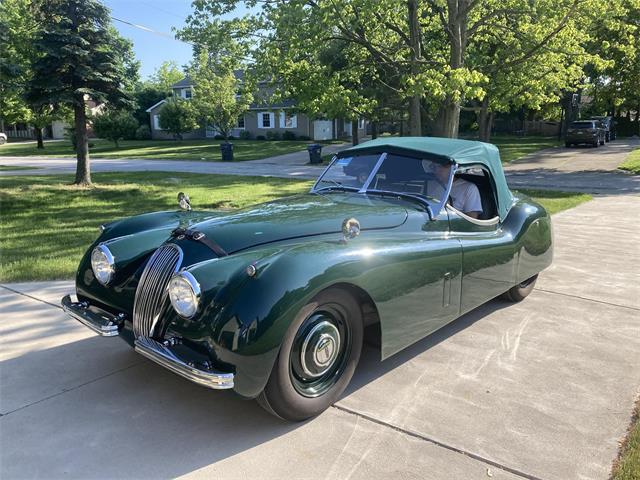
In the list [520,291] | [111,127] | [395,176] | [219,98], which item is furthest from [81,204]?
[111,127]

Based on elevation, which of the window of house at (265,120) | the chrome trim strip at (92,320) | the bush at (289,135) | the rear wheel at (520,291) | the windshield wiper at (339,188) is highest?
the window of house at (265,120)

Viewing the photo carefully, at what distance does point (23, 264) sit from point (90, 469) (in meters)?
4.56

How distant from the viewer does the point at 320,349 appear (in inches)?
121

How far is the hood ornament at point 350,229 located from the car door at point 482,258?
1.06 metres

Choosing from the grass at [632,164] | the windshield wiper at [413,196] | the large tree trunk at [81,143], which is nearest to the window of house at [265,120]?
the grass at [632,164]

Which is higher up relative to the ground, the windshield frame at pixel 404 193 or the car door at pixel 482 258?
the windshield frame at pixel 404 193

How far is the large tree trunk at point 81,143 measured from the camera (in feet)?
44.8

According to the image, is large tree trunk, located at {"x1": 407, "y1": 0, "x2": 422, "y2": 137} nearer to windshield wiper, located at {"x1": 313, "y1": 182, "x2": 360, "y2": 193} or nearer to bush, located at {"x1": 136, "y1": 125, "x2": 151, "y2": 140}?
windshield wiper, located at {"x1": 313, "y1": 182, "x2": 360, "y2": 193}

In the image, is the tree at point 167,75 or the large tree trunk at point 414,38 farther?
the tree at point 167,75

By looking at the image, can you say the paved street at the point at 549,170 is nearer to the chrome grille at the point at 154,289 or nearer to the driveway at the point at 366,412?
the driveway at the point at 366,412

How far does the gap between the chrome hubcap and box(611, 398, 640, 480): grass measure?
161 cm

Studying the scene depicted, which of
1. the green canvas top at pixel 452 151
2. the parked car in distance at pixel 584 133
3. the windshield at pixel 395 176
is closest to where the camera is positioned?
the windshield at pixel 395 176

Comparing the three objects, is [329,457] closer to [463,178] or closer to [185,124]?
[463,178]

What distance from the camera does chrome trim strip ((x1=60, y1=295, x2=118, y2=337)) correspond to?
10.6 ft
